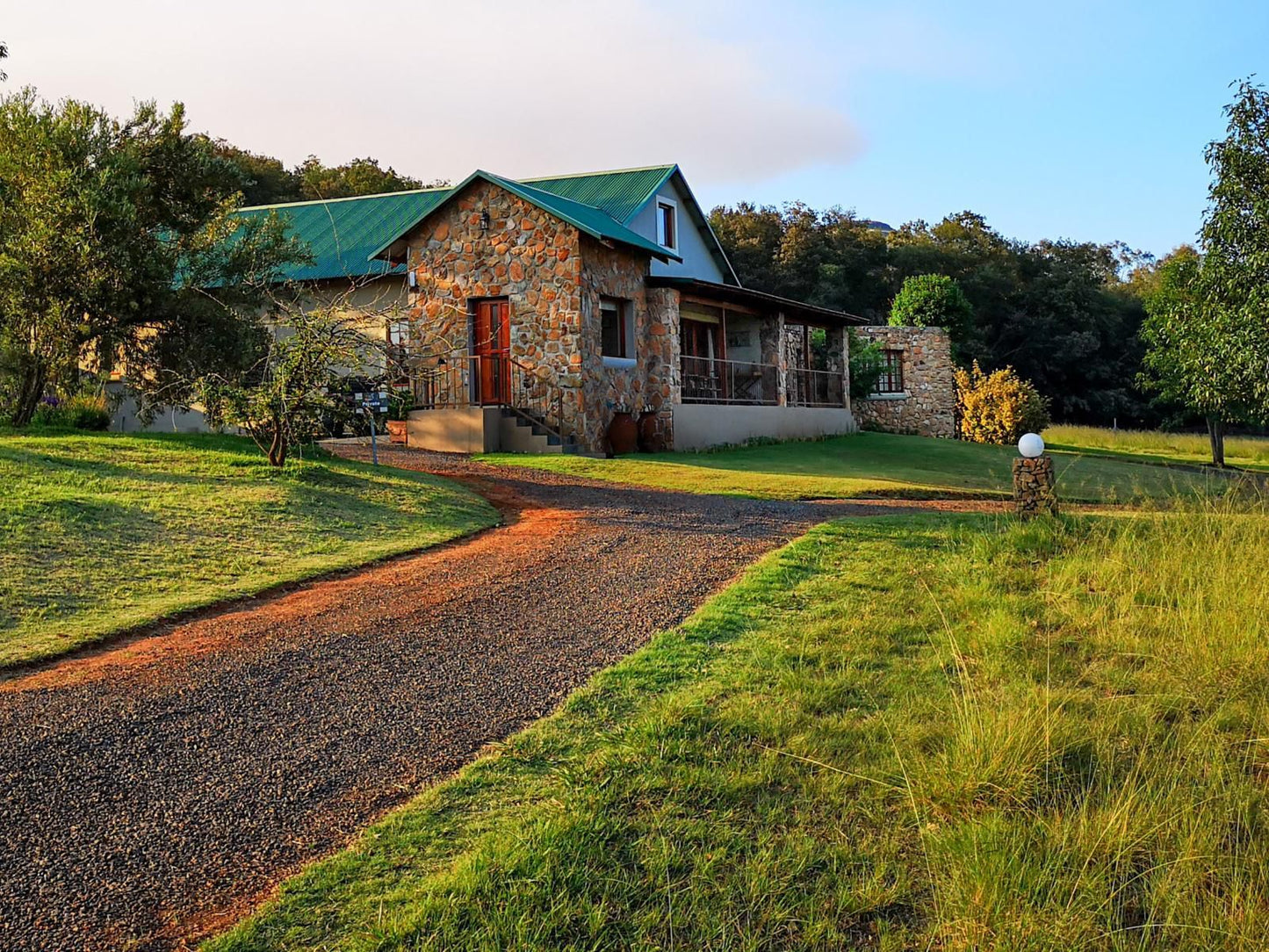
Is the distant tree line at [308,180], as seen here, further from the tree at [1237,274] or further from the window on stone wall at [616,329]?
the tree at [1237,274]

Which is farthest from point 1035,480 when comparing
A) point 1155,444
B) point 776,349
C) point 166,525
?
point 1155,444

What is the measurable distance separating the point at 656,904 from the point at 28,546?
7049 mm

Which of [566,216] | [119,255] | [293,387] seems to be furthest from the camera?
[566,216]

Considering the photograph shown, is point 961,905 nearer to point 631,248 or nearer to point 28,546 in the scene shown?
point 28,546

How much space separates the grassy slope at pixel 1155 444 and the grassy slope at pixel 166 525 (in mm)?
25185

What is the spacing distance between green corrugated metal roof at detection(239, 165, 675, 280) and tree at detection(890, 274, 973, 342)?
557 inches

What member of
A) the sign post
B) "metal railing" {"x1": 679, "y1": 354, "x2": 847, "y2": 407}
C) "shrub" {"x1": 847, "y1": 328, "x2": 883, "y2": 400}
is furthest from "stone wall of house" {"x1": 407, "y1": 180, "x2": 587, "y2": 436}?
"shrub" {"x1": 847, "y1": 328, "x2": 883, "y2": 400}

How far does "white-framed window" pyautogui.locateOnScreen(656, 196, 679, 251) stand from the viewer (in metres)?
26.0

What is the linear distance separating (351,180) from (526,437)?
25.2 metres

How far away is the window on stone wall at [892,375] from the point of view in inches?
1358

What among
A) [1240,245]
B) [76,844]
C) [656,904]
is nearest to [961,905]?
[656,904]

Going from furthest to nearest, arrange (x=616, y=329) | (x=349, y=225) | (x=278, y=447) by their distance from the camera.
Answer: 1. (x=349, y=225)
2. (x=616, y=329)
3. (x=278, y=447)

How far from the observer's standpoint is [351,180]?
40719 millimetres

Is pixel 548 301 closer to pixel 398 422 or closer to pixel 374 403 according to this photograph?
pixel 398 422
